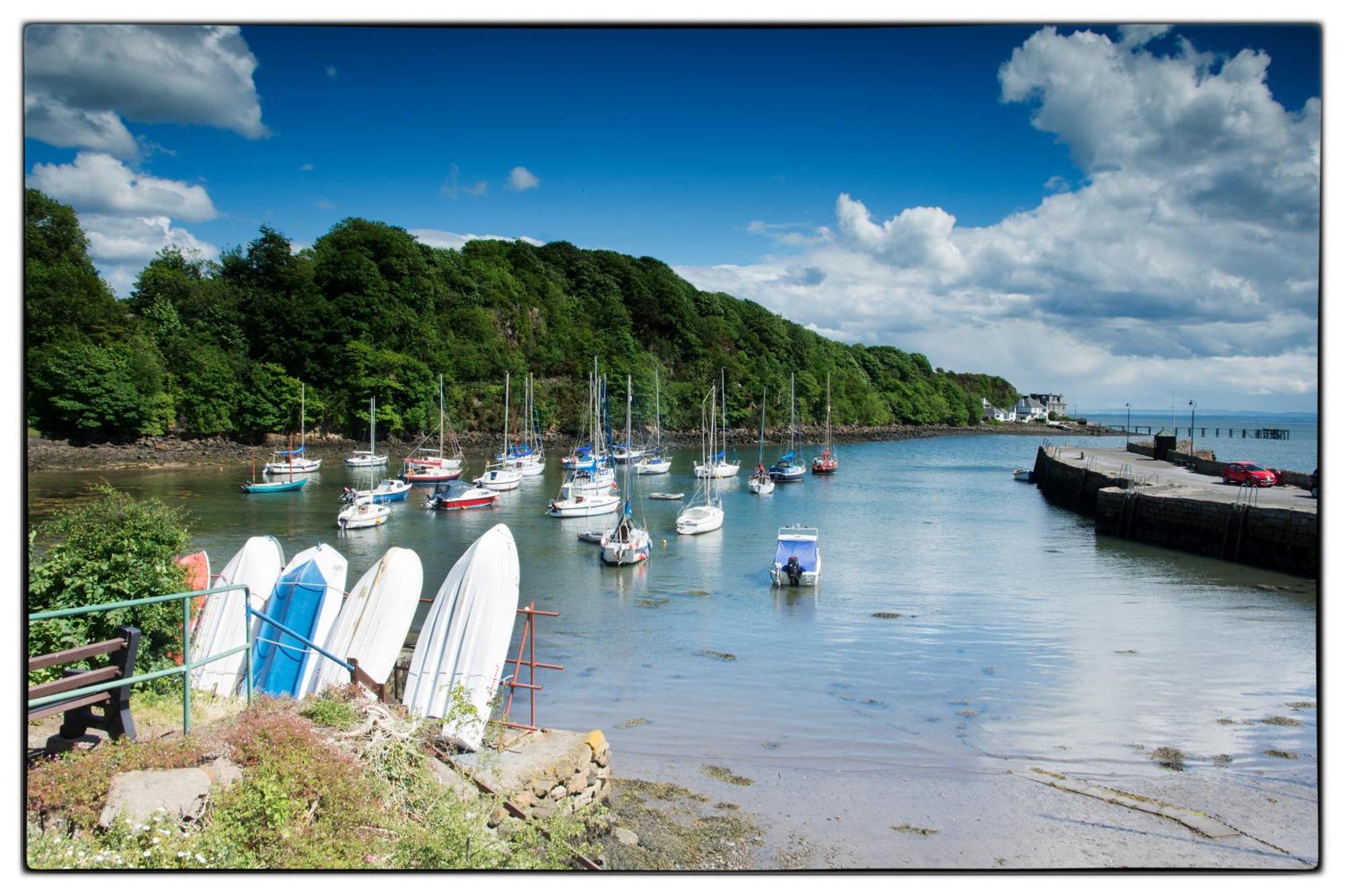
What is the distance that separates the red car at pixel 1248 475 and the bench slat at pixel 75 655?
96.7 ft

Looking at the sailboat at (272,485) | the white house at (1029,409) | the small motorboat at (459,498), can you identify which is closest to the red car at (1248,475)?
the small motorboat at (459,498)

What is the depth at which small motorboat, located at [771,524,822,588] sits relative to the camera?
1797 cm

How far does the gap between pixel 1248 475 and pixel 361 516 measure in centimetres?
2669

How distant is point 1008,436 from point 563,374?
208 ft

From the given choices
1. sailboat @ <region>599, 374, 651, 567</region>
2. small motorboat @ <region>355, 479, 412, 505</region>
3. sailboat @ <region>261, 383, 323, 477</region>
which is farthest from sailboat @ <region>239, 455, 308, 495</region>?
sailboat @ <region>599, 374, 651, 567</region>

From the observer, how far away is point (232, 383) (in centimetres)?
4319

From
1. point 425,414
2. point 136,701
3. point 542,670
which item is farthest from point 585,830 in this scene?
point 425,414

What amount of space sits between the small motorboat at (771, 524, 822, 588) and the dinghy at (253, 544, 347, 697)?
Result: 1178 cm

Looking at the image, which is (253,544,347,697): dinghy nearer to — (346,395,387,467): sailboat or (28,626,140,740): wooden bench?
(28,626,140,740): wooden bench

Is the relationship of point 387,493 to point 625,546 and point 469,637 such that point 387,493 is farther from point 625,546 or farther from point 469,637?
point 469,637

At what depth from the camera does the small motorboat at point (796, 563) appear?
1797cm

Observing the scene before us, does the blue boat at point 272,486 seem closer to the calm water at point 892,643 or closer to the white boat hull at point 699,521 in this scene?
the calm water at point 892,643

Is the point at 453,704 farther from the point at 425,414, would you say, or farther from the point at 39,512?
the point at 425,414

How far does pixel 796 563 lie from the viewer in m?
18.0
